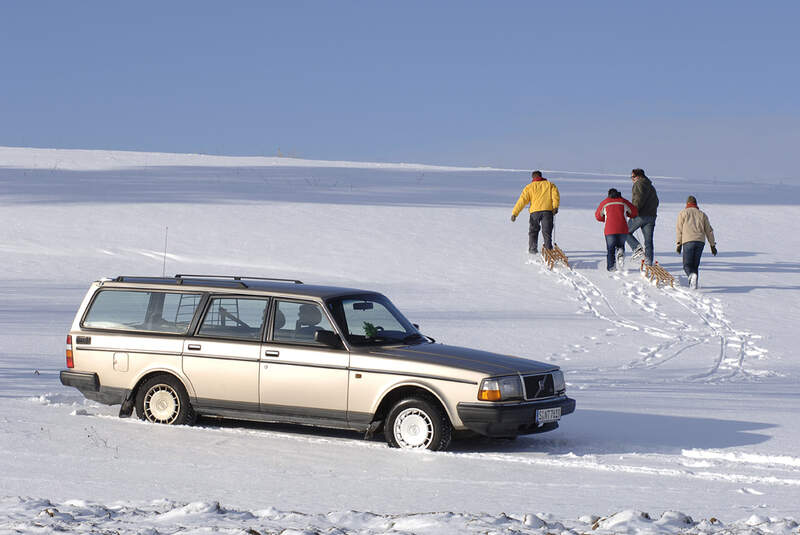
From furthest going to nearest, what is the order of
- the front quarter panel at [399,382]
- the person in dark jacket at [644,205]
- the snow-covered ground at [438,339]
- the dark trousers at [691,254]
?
the person in dark jacket at [644,205] < the dark trousers at [691,254] < the front quarter panel at [399,382] < the snow-covered ground at [438,339]

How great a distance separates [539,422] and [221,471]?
2732mm

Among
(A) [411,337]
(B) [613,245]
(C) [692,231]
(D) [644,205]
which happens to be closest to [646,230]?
(D) [644,205]

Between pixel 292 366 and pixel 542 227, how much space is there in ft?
48.6

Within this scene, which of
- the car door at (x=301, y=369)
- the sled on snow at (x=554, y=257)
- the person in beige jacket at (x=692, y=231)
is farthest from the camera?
the sled on snow at (x=554, y=257)

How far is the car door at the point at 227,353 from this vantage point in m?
10.1

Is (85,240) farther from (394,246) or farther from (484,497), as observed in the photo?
(484,497)

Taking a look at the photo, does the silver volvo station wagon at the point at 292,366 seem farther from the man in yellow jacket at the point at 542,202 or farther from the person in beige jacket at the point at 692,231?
the man in yellow jacket at the point at 542,202

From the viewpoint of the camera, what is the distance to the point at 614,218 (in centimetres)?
2314

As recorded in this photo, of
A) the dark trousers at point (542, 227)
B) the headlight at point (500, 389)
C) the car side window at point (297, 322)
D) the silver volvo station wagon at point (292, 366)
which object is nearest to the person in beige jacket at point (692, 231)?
the dark trousers at point (542, 227)

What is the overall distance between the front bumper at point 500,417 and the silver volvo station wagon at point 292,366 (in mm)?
11

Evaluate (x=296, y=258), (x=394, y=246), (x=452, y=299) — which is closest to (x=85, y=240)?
(x=296, y=258)

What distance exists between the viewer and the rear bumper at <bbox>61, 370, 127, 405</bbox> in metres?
10.6

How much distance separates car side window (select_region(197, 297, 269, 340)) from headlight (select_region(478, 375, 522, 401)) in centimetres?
215

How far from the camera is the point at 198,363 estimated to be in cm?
1033
